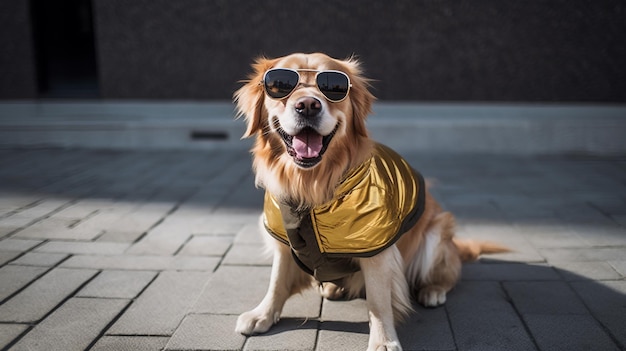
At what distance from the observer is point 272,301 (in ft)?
8.55

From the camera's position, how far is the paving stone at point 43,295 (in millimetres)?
2600

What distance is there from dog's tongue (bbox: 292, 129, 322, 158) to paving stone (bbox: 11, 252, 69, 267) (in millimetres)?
1882

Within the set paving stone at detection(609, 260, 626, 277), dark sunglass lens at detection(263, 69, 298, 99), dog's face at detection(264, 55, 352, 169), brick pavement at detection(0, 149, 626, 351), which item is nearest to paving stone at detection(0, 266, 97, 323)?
brick pavement at detection(0, 149, 626, 351)

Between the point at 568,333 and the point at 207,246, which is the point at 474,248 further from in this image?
the point at 207,246

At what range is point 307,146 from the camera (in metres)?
2.38

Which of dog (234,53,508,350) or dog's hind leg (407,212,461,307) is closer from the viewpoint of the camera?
dog (234,53,508,350)

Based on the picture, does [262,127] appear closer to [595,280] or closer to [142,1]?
[595,280]

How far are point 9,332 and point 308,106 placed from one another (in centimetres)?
174

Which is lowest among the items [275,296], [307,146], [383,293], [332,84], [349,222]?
[275,296]

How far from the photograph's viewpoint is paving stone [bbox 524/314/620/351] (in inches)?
92.0

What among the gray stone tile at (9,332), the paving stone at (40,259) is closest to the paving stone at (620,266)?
the gray stone tile at (9,332)

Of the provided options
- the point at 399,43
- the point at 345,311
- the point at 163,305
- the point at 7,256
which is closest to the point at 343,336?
the point at 345,311

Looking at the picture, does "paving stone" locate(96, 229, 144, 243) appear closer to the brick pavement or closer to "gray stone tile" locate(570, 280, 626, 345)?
Answer: the brick pavement

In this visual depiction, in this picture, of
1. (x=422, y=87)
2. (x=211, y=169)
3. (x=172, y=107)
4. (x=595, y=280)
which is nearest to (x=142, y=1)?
(x=172, y=107)
